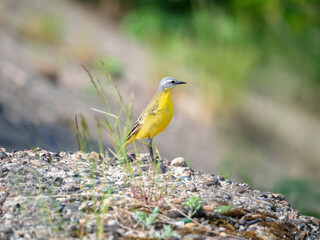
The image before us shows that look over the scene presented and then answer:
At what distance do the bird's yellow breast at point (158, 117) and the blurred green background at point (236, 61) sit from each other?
15.0 ft

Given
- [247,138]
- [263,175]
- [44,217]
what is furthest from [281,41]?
[44,217]

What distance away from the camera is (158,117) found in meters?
4.02

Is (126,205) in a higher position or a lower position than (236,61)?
lower

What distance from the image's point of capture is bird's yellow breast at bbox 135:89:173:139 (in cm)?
402

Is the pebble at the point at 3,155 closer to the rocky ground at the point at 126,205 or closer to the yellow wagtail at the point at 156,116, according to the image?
the rocky ground at the point at 126,205

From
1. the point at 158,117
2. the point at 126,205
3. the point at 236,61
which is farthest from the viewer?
Answer: the point at 236,61

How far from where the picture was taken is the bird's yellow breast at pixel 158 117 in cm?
402

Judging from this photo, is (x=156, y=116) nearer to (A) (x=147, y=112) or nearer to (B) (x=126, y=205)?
(A) (x=147, y=112)

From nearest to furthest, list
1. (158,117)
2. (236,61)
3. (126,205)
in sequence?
(126,205) → (158,117) → (236,61)

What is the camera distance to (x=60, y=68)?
1073 cm

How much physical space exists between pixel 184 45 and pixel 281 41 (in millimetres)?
2681

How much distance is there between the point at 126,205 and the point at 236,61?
27.1ft

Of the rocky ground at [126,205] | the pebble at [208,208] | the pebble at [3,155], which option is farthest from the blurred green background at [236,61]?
the pebble at [208,208]

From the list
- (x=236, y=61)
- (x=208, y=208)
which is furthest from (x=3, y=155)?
(x=236, y=61)
